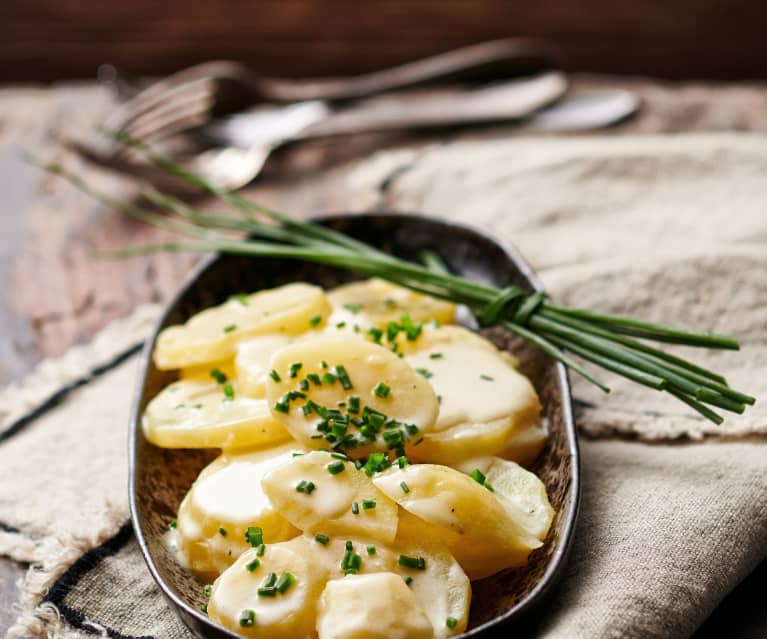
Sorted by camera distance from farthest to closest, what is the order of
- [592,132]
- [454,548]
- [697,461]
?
[592,132]
[697,461]
[454,548]

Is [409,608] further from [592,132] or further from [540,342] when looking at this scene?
[592,132]

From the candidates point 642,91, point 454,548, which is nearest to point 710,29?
point 642,91

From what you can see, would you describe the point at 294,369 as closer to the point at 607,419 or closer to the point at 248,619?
the point at 248,619

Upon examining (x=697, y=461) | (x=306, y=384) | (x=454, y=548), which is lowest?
(x=697, y=461)

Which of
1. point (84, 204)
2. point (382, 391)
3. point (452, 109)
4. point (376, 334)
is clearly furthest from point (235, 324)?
point (452, 109)

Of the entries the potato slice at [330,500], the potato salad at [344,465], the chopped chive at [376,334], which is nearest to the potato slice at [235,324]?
the potato salad at [344,465]

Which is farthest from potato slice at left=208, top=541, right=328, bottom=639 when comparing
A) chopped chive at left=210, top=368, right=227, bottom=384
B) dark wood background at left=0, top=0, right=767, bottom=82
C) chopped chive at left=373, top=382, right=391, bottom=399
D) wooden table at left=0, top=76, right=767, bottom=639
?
dark wood background at left=0, top=0, right=767, bottom=82
